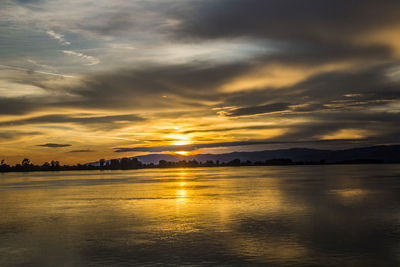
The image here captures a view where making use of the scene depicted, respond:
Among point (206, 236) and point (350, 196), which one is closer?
point (206, 236)

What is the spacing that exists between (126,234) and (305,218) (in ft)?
52.9

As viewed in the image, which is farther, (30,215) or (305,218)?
(30,215)

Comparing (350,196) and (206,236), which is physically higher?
(206,236)

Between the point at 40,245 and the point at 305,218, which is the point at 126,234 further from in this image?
the point at 305,218

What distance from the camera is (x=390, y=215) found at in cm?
3481

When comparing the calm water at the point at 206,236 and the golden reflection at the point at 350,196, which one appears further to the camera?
the golden reflection at the point at 350,196

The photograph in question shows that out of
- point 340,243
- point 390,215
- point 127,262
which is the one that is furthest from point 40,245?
point 390,215

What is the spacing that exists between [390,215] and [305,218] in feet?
26.1

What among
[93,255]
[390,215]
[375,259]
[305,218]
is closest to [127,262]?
[93,255]

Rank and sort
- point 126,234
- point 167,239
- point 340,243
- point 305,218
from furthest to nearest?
point 305,218 < point 126,234 < point 167,239 < point 340,243

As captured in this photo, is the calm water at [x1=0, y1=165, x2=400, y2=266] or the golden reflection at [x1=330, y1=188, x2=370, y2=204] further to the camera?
the golden reflection at [x1=330, y1=188, x2=370, y2=204]

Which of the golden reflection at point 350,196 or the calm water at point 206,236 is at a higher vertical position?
the calm water at point 206,236

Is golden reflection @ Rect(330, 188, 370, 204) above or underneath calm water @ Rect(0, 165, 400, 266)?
underneath

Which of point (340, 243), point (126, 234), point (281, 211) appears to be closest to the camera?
point (340, 243)
